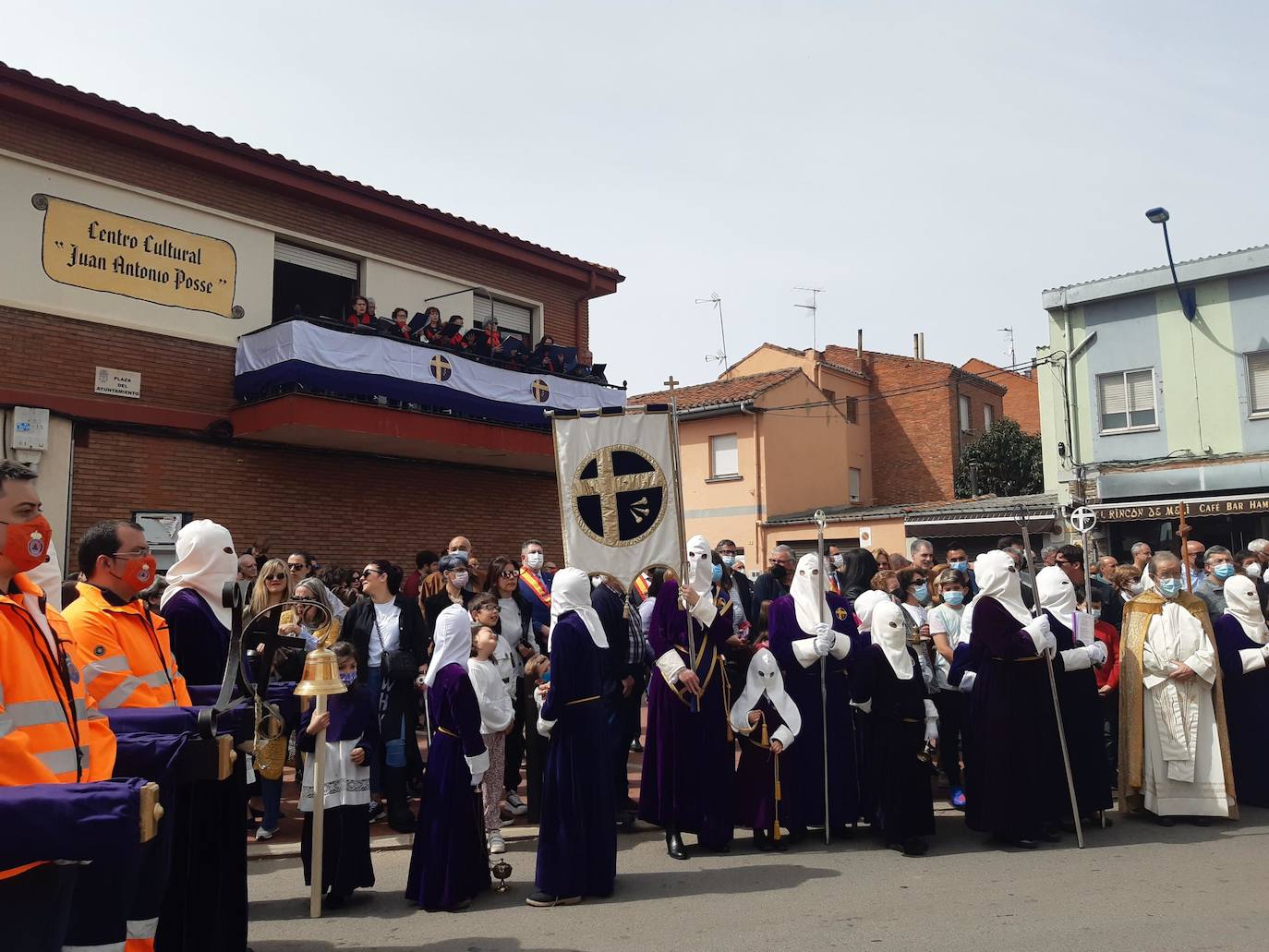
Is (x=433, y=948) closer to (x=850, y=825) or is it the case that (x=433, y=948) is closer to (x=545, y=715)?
(x=545, y=715)

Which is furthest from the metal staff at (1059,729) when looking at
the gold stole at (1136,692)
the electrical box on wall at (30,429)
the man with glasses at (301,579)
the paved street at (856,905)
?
the electrical box on wall at (30,429)

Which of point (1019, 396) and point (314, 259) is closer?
point (314, 259)

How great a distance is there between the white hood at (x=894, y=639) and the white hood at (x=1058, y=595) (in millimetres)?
1119

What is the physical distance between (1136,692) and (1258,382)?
1457 centimetres

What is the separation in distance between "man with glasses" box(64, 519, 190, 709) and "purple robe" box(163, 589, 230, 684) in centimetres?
30

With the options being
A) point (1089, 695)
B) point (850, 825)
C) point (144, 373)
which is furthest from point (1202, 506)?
point (144, 373)

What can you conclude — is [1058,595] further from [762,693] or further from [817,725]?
[762,693]

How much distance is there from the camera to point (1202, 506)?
1848cm

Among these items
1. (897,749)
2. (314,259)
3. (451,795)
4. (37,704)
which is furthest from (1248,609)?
(314,259)

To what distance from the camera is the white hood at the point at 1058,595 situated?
7.09 metres

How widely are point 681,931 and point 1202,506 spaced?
17253mm

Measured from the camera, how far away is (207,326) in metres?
13.0

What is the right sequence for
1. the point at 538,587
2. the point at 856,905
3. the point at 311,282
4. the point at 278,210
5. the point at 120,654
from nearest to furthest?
the point at 120,654 → the point at 856,905 → the point at 538,587 → the point at 278,210 → the point at 311,282

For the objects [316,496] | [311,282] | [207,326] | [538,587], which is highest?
[311,282]
